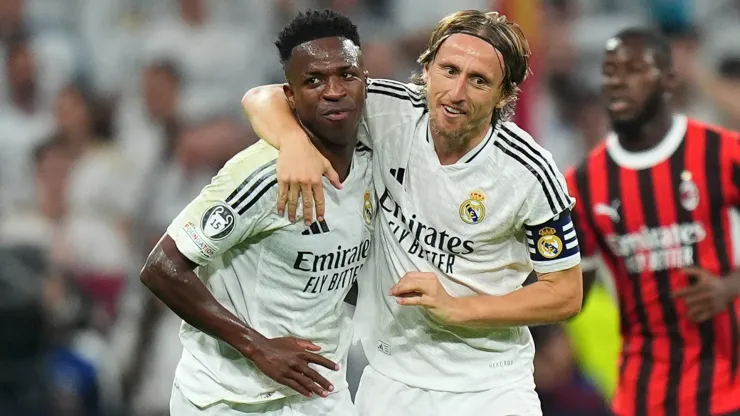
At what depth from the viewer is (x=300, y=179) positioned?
349cm

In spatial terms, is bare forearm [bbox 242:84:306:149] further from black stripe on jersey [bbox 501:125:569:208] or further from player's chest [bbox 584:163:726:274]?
player's chest [bbox 584:163:726:274]

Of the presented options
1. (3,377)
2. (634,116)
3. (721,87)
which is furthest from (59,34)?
(634,116)

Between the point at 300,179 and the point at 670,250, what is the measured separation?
175cm

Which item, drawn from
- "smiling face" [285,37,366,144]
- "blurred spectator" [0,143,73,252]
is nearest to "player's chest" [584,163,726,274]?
"smiling face" [285,37,366,144]

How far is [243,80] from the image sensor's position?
859cm

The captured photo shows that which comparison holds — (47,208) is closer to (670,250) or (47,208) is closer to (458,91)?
(670,250)

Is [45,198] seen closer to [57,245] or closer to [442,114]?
[57,245]

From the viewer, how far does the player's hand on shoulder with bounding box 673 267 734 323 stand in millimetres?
4477

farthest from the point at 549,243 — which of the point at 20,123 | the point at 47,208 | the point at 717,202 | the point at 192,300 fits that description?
the point at 20,123

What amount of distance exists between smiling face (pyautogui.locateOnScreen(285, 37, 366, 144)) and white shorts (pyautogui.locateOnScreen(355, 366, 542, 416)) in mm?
852

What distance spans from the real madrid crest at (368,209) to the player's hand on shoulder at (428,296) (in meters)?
0.28

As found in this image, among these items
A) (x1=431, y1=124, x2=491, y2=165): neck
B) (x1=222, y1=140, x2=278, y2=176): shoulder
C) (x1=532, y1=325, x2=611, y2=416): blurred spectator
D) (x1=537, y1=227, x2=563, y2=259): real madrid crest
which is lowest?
(x1=532, y1=325, x2=611, y2=416): blurred spectator

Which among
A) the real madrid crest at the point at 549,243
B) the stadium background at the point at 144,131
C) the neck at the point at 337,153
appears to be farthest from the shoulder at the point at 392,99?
the stadium background at the point at 144,131

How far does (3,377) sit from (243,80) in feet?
9.51
